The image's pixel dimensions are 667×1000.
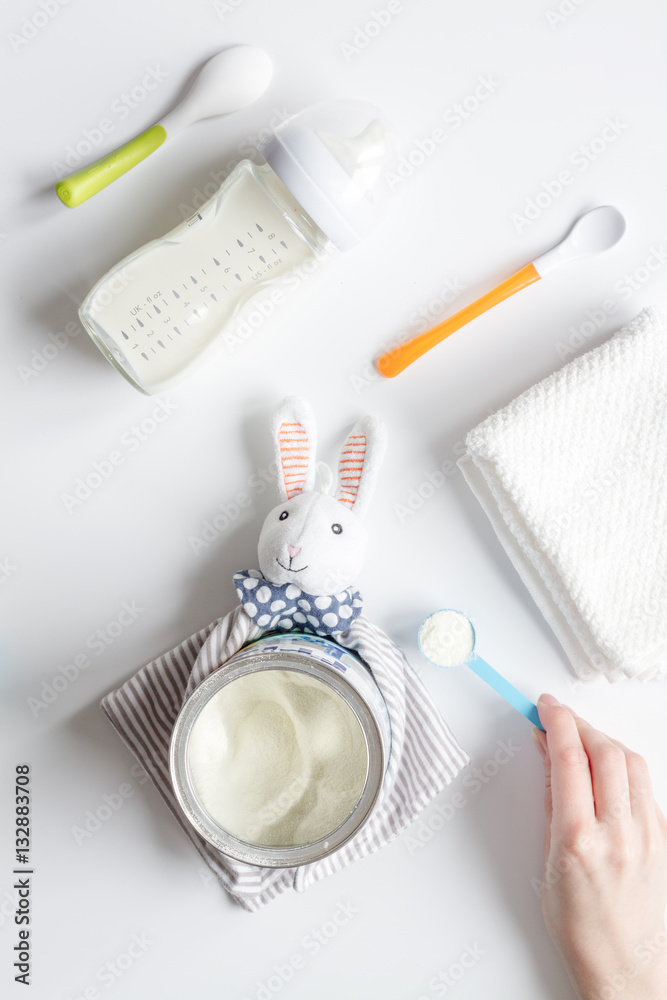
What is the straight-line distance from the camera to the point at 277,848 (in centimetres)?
51

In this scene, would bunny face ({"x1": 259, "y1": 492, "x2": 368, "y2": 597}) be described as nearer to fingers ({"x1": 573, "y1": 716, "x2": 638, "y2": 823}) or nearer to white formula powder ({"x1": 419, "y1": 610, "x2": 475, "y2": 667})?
white formula powder ({"x1": 419, "y1": 610, "x2": 475, "y2": 667})

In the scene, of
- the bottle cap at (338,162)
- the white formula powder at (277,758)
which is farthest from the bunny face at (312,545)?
the bottle cap at (338,162)

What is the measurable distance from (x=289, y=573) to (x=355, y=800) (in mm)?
190

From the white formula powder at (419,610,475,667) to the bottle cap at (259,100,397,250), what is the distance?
0.36 m

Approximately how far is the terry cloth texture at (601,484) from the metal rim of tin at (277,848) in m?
0.26

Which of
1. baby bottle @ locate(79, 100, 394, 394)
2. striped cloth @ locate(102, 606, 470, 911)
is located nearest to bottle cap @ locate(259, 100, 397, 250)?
baby bottle @ locate(79, 100, 394, 394)

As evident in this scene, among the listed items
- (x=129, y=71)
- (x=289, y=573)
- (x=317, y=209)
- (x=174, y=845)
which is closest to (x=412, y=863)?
(x=174, y=845)

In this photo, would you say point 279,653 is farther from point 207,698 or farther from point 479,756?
point 479,756

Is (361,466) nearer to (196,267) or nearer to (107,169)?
(196,267)

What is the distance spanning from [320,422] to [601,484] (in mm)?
278

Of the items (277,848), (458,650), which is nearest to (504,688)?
(458,650)

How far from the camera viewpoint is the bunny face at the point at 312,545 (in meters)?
0.60

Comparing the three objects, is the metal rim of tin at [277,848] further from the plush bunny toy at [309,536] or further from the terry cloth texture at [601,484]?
the terry cloth texture at [601,484]

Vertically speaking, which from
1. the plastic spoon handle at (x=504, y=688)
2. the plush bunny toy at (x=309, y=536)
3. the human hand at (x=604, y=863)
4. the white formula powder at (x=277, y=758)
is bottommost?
the human hand at (x=604, y=863)
